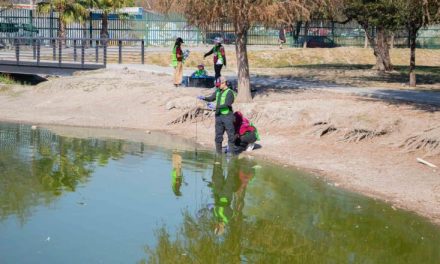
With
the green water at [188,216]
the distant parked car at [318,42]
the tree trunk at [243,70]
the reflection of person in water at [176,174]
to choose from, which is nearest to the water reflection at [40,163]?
the green water at [188,216]

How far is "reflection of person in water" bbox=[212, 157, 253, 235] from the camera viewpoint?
12221 mm

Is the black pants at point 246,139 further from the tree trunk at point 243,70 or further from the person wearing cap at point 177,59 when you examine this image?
the person wearing cap at point 177,59

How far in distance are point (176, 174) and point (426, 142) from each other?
222 inches

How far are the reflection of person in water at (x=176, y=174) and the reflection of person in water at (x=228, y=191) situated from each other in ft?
2.17

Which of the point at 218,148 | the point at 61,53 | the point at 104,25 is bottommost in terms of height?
the point at 218,148

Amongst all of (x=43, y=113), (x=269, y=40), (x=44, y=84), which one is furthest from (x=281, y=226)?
(x=269, y=40)

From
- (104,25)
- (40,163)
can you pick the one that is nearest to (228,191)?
(40,163)

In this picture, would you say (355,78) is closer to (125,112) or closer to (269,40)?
(125,112)

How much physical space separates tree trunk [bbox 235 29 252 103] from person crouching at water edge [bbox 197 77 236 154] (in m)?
5.25

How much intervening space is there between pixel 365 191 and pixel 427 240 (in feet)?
10.2

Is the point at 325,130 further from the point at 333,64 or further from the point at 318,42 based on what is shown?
the point at 318,42

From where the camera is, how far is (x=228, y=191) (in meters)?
14.2

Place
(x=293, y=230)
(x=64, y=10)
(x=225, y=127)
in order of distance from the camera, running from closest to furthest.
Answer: (x=293, y=230), (x=225, y=127), (x=64, y=10)

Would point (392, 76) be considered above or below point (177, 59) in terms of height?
below
